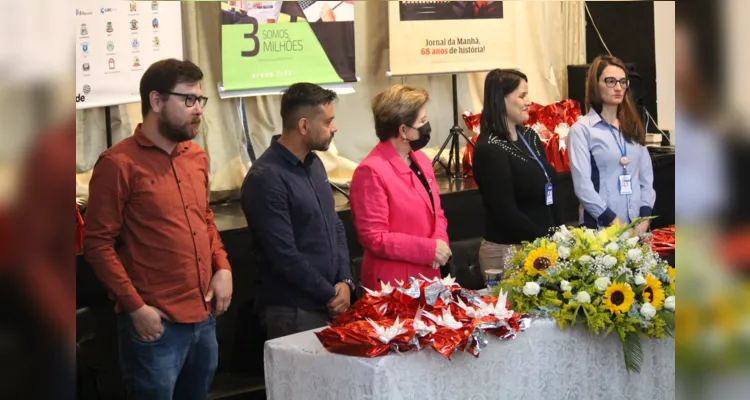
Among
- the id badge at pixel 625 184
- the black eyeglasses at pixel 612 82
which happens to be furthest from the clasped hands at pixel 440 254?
the black eyeglasses at pixel 612 82

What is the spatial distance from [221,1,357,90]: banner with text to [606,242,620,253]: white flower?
331cm

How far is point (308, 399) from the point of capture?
2664 millimetres

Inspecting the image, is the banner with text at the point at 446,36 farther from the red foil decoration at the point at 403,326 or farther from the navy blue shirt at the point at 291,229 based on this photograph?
the red foil decoration at the point at 403,326

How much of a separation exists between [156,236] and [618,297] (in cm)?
144

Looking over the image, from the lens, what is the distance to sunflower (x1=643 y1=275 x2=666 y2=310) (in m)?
2.97

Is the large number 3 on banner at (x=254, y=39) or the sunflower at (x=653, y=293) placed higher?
the large number 3 on banner at (x=254, y=39)

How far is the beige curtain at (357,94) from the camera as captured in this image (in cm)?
616

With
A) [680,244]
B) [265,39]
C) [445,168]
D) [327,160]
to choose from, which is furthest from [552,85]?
[680,244]

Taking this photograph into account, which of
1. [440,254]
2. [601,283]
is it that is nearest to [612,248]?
[601,283]

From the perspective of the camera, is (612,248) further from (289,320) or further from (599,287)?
(289,320)

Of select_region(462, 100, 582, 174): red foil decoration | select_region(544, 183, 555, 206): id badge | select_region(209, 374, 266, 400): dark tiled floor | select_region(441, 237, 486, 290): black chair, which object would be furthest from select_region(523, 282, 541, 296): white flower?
select_region(462, 100, 582, 174): red foil decoration

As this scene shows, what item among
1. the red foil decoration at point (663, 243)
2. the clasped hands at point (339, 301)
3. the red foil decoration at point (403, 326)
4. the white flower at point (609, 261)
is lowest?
the clasped hands at point (339, 301)

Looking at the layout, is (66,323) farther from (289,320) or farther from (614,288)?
(289,320)

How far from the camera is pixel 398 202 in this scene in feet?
11.8
